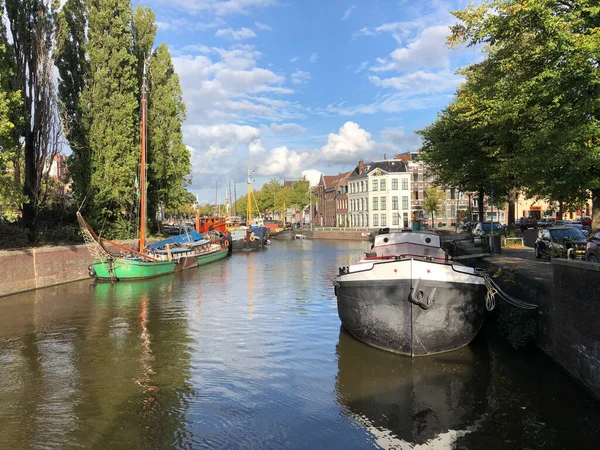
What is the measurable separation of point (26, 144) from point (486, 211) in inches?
2528

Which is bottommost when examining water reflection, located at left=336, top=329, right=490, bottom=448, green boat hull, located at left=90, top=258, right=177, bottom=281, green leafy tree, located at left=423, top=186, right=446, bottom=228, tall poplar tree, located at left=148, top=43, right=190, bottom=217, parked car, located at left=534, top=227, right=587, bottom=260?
water reflection, located at left=336, top=329, right=490, bottom=448

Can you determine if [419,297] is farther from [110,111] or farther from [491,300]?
[110,111]

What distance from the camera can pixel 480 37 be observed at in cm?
1600

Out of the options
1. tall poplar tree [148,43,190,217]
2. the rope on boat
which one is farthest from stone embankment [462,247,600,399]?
tall poplar tree [148,43,190,217]

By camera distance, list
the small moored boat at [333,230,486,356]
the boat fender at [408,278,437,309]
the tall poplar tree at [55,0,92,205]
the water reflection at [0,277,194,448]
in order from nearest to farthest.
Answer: the water reflection at [0,277,194,448] < the boat fender at [408,278,437,309] < the small moored boat at [333,230,486,356] < the tall poplar tree at [55,0,92,205]

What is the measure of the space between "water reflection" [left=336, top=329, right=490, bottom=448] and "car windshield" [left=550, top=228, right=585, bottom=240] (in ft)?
31.2

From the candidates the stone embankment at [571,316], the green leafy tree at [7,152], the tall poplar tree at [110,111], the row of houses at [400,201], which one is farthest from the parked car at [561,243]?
the row of houses at [400,201]

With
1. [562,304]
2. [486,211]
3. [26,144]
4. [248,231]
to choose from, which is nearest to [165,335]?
[562,304]

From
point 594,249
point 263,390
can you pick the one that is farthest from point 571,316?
point 263,390

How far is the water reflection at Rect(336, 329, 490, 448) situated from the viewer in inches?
288

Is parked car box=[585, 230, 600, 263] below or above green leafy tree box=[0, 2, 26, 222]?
below

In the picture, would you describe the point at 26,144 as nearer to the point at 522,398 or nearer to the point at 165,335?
the point at 165,335

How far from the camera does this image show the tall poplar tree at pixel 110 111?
2869 centimetres

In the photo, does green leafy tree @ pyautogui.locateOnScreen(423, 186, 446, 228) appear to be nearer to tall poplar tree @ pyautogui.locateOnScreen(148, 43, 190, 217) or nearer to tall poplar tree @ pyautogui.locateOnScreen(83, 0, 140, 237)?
tall poplar tree @ pyautogui.locateOnScreen(148, 43, 190, 217)
